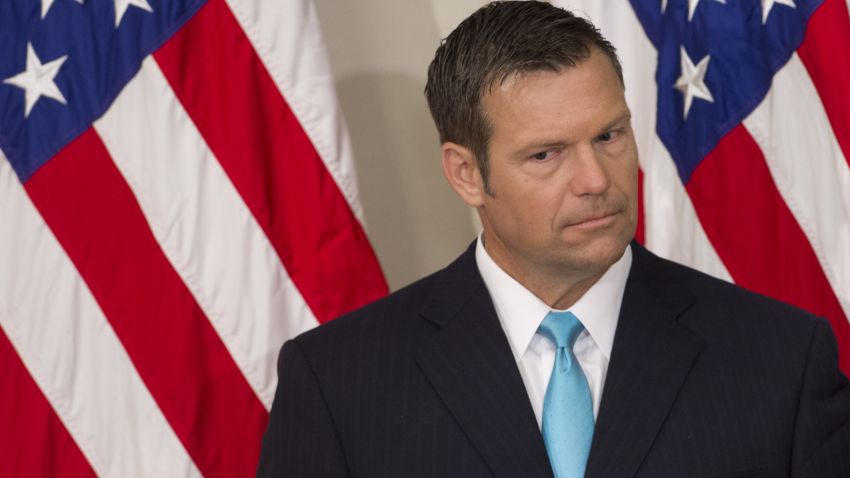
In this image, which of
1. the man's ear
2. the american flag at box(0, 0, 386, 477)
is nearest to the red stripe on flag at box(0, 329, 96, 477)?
the american flag at box(0, 0, 386, 477)

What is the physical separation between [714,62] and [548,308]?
0.98 m

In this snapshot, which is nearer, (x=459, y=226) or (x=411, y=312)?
(x=411, y=312)

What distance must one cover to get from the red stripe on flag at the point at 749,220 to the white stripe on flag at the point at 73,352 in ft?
4.00

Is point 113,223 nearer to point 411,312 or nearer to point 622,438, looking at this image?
point 411,312

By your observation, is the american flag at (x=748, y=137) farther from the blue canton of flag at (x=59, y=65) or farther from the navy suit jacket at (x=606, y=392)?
the blue canton of flag at (x=59, y=65)

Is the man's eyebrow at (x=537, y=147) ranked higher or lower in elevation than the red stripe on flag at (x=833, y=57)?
higher

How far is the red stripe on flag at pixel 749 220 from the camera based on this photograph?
2633mm

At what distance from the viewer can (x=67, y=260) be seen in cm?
248

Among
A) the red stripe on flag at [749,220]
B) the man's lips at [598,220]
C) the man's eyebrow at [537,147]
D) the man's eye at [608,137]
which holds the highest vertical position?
the man's eyebrow at [537,147]

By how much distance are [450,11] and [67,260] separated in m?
1.08

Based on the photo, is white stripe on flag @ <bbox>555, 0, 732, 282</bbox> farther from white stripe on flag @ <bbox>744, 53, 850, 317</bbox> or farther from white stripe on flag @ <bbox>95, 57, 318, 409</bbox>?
white stripe on flag @ <bbox>95, 57, 318, 409</bbox>

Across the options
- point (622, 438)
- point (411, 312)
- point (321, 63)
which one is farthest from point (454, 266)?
point (321, 63)

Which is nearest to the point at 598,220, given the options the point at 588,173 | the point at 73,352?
the point at 588,173

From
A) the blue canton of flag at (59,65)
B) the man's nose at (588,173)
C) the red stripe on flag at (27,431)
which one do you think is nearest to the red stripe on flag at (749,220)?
the man's nose at (588,173)
